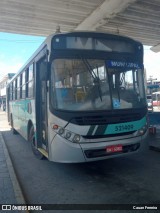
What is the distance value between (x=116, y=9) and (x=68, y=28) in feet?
11.2

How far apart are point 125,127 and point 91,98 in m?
1.09

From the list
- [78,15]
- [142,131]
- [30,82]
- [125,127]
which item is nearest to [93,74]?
[125,127]

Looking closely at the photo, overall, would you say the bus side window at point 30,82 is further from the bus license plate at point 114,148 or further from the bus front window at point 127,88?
the bus license plate at point 114,148

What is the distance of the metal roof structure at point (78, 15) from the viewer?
27.4 feet

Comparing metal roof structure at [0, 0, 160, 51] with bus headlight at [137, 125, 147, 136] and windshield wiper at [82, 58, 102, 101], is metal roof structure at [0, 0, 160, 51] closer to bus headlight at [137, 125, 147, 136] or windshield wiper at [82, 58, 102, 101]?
windshield wiper at [82, 58, 102, 101]

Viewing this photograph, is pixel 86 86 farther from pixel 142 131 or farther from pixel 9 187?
pixel 9 187

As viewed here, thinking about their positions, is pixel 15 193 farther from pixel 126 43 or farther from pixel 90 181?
pixel 126 43

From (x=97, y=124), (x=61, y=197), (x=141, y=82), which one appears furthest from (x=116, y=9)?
(x=61, y=197)

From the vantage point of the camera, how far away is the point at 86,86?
17.9ft

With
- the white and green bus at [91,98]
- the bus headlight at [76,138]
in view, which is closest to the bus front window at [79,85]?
the white and green bus at [91,98]

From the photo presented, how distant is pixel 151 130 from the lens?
11.1 meters

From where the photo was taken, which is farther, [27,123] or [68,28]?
[68,28]

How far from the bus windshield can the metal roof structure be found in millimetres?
3504

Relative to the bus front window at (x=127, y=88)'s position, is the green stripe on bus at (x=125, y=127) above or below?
below
